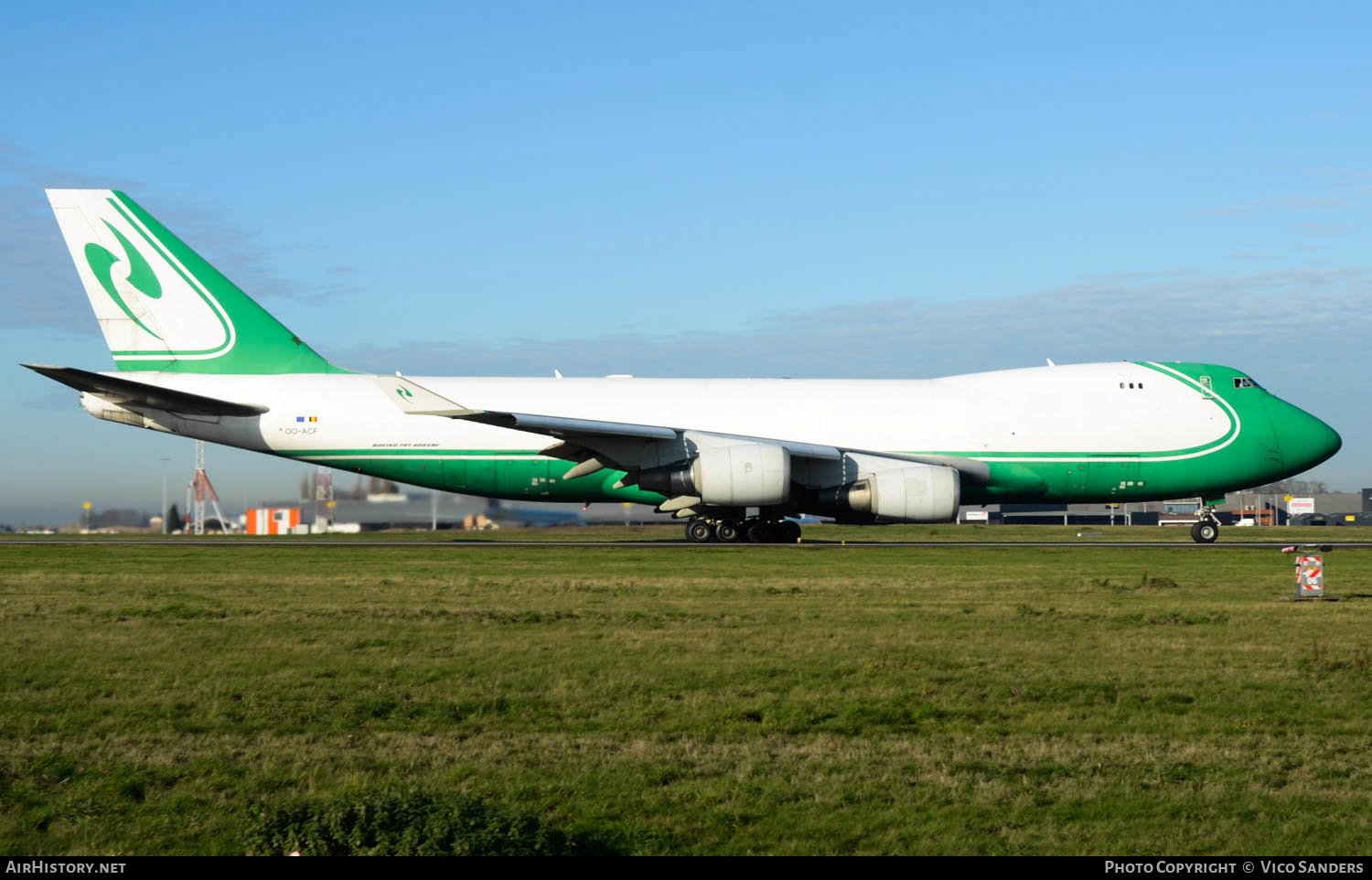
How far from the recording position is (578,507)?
36.2 metres

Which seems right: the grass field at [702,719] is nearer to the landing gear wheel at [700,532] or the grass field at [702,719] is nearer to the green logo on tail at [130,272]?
the landing gear wheel at [700,532]

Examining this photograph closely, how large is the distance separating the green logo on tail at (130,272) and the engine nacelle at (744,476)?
14807 millimetres

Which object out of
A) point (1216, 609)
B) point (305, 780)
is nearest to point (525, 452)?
point (1216, 609)

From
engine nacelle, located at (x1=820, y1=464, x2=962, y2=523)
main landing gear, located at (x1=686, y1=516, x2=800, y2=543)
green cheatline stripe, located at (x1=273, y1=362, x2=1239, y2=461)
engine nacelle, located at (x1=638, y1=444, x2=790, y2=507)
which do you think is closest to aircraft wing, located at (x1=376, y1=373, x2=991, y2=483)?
green cheatline stripe, located at (x1=273, y1=362, x2=1239, y2=461)

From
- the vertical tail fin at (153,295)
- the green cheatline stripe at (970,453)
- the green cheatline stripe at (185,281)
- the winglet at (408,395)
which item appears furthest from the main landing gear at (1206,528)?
the green cheatline stripe at (185,281)

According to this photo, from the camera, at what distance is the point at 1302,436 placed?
32250 millimetres

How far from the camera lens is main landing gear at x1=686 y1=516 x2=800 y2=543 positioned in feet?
104

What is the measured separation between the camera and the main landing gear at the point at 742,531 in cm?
3169

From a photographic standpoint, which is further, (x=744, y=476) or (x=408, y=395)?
(x=744, y=476)

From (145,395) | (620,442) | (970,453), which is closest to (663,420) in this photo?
(620,442)

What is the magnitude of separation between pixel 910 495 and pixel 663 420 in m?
6.68

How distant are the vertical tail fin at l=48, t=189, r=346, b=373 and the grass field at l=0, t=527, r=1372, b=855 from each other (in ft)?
48.4

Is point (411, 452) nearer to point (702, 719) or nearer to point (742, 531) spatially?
point (742, 531)

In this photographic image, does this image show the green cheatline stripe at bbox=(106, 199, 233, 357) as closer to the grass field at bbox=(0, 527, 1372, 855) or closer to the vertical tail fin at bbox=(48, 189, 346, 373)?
the vertical tail fin at bbox=(48, 189, 346, 373)
